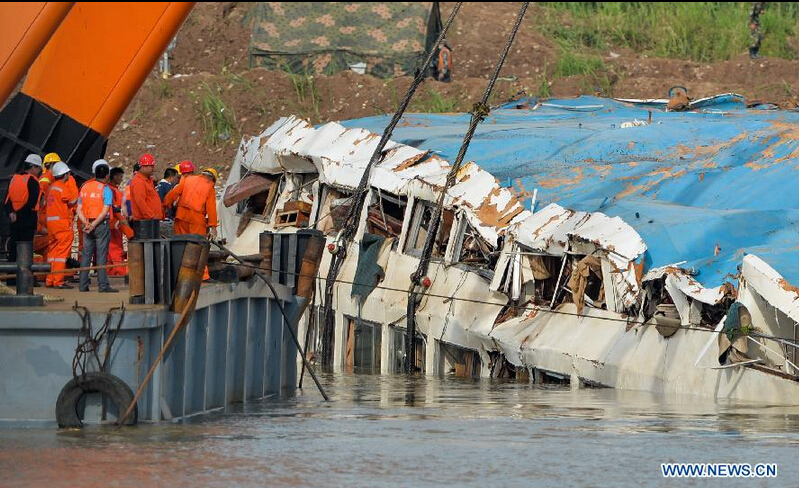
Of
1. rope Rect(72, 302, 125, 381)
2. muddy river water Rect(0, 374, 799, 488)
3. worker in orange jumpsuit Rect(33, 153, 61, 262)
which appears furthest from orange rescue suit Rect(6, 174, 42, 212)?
rope Rect(72, 302, 125, 381)

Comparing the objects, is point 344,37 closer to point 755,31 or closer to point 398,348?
point 755,31

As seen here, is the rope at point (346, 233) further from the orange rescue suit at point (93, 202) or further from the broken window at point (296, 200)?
the orange rescue suit at point (93, 202)

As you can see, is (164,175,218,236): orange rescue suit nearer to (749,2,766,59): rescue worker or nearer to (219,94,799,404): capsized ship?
(219,94,799,404): capsized ship

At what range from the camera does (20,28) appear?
1348cm

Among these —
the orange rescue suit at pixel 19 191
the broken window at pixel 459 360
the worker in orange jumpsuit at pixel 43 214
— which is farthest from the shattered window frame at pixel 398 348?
the orange rescue suit at pixel 19 191

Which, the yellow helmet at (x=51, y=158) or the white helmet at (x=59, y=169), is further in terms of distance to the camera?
the yellow helmet at (x=51, y=158)

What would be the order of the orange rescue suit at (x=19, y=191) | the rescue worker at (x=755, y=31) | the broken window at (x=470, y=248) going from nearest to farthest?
1. the orange rescue suit at (x=19, y=191)
2. the broken window at (x=470, y=248)
3. the rescue worker at (x=755, y=31)

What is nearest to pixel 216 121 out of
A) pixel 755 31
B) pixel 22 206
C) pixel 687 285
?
pixel 755 31

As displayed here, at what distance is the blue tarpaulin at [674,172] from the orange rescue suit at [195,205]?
4687mm

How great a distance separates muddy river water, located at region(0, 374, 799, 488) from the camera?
10539mm

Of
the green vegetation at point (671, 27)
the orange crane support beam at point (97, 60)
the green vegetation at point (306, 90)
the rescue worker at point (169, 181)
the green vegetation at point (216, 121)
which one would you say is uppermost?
the green vegetation at point (671, 27)

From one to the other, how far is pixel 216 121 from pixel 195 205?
812 inches

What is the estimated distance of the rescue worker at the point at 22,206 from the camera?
15.6m

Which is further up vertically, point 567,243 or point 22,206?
point 22,206
